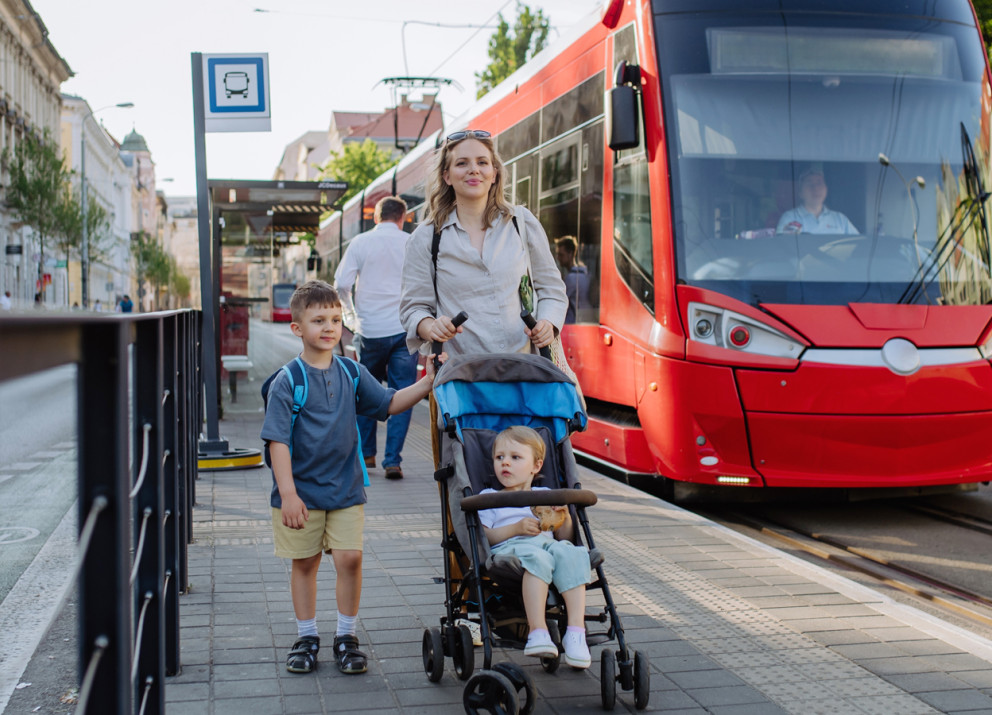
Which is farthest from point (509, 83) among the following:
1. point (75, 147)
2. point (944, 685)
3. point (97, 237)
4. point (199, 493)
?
point (75, 147)

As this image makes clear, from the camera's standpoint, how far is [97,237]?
62.8 metres

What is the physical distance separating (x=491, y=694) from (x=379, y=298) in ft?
19.9

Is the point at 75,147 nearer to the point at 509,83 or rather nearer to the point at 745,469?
the point at 509,83

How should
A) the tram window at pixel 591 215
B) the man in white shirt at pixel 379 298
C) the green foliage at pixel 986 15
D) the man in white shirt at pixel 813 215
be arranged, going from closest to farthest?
the man in white shirt at pixel 813 215 < the tram window at pixel 591 215 < the man in white shirt at pixel 379 298 < the green foliage at pixel 986 15

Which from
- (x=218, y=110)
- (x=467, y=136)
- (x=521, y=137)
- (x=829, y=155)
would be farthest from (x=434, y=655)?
(x=521, y=137)

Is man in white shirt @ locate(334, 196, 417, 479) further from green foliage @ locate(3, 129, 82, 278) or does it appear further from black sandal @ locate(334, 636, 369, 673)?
green foliage @ locate(3, 129, 82, 278)

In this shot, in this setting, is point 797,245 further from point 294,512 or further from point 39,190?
point 39,190

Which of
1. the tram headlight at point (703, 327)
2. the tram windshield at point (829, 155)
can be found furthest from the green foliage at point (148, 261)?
the tram headlight at point (703, 327)

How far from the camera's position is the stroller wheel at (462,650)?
3.97 metres

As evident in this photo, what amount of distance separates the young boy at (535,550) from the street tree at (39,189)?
51477 mm

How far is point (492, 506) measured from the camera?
12.7 ft

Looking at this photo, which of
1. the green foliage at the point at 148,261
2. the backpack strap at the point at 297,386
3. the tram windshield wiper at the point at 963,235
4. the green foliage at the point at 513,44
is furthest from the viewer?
the green foliage at the point at 148,261

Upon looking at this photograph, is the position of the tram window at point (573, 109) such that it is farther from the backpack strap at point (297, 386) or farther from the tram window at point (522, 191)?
the backpack strap at point (297, 386)

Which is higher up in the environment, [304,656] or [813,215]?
[813,215]
